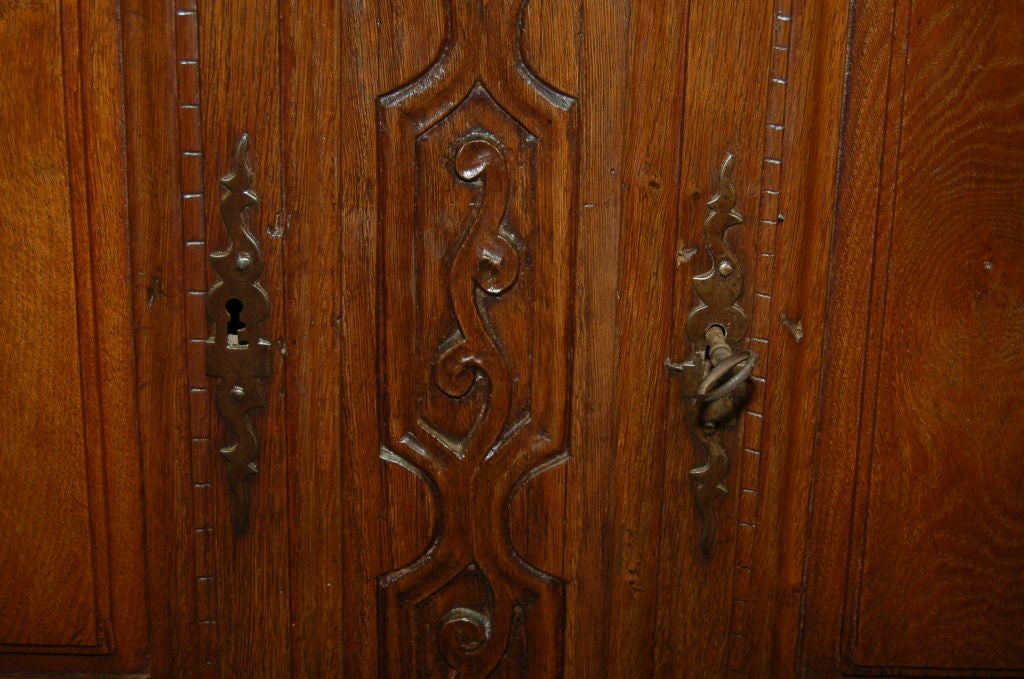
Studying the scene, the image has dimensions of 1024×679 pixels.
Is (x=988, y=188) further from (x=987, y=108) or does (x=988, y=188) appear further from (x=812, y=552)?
(x=812, y=552)

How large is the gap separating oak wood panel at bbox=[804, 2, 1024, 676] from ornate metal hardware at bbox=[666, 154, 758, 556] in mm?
83

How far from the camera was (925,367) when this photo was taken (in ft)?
2.59

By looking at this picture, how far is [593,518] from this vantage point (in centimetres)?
82

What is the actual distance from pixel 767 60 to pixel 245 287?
46 centimetres

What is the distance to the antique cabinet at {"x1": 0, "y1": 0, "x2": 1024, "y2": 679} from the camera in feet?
2.49

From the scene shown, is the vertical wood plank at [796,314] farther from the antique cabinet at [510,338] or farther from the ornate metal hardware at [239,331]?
the ornate metal hardware at [239,331]

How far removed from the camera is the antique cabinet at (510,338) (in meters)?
0.76

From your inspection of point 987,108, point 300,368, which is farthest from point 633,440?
point 987,108

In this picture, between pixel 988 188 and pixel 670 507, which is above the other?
pixel 988 188

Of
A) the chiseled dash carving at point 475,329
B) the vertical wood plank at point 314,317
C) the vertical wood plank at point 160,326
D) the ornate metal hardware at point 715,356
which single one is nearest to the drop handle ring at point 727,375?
the ornate metal hardware at point 715,356

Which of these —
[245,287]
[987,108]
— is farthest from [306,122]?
[987,108]

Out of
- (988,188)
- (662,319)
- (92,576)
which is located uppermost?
(988,188)

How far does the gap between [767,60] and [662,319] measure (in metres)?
0.22

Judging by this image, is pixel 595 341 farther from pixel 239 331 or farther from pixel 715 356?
pixel 239 331
